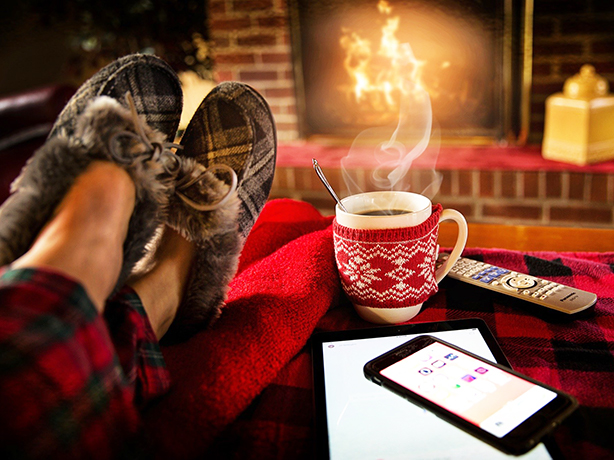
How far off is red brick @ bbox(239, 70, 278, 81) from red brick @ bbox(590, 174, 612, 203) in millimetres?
1058

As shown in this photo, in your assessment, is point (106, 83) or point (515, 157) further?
point (515, 157)

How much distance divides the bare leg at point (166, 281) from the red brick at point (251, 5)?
4.55 feet

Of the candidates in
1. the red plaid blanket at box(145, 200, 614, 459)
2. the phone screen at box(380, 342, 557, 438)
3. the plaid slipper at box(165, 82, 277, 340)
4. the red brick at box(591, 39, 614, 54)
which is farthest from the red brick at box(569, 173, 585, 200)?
the phone screen at box(380, 342, 557, 438)

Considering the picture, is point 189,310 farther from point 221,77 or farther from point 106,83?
point 221,77

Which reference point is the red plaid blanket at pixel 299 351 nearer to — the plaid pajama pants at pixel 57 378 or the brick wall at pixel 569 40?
the plaid pajama pants at pixel 57 378

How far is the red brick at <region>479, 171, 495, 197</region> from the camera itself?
1482 mm

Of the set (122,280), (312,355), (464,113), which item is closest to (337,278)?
(312,355)

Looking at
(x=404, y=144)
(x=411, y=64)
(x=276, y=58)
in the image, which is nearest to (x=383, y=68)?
(x=411, y=64)

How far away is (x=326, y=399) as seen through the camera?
38 cm

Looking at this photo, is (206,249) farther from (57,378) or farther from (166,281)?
(57,378)

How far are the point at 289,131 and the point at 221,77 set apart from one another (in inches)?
13.1

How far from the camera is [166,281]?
0.50 metres

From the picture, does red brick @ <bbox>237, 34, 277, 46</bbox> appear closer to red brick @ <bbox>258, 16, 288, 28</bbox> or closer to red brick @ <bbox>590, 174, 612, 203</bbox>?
red brick @ <bbox>258, 16, 288, 28</bbox>

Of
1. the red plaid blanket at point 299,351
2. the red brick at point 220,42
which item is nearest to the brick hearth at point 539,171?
the red brick at point 220,42
